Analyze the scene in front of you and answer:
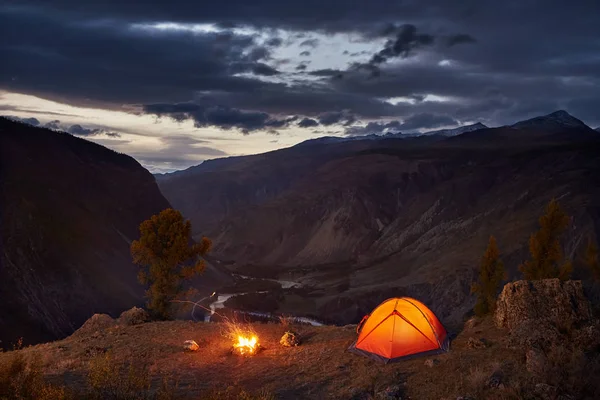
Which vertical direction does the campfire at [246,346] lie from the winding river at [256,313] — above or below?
above

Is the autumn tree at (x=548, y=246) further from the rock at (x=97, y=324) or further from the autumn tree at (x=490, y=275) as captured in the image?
the rock at (x=97, y=324)

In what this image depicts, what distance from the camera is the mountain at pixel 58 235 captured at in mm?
49844

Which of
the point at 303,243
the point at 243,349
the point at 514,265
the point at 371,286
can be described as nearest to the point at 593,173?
the point at 514,265

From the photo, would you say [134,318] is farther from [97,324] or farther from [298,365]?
[298,365]

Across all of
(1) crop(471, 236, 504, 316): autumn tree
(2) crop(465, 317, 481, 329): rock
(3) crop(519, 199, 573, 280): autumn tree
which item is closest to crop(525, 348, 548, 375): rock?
(2) crop(465, 317, 481, 329): rock

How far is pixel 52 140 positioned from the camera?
78.9 m

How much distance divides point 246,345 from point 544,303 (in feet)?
35.5

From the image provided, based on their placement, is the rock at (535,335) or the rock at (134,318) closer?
the rock at (535,335)

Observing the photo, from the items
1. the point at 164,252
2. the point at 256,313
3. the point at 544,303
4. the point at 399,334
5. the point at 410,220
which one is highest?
the point at 544,303

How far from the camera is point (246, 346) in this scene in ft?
62.6

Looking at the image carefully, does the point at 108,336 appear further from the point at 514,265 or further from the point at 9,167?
the point at 514,265

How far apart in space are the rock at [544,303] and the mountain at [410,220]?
46.7 m

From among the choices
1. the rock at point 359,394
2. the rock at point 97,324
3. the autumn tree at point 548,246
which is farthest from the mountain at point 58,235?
the autumn tree at point 548,246

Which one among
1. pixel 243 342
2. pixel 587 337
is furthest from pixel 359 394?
pixel 587 337
